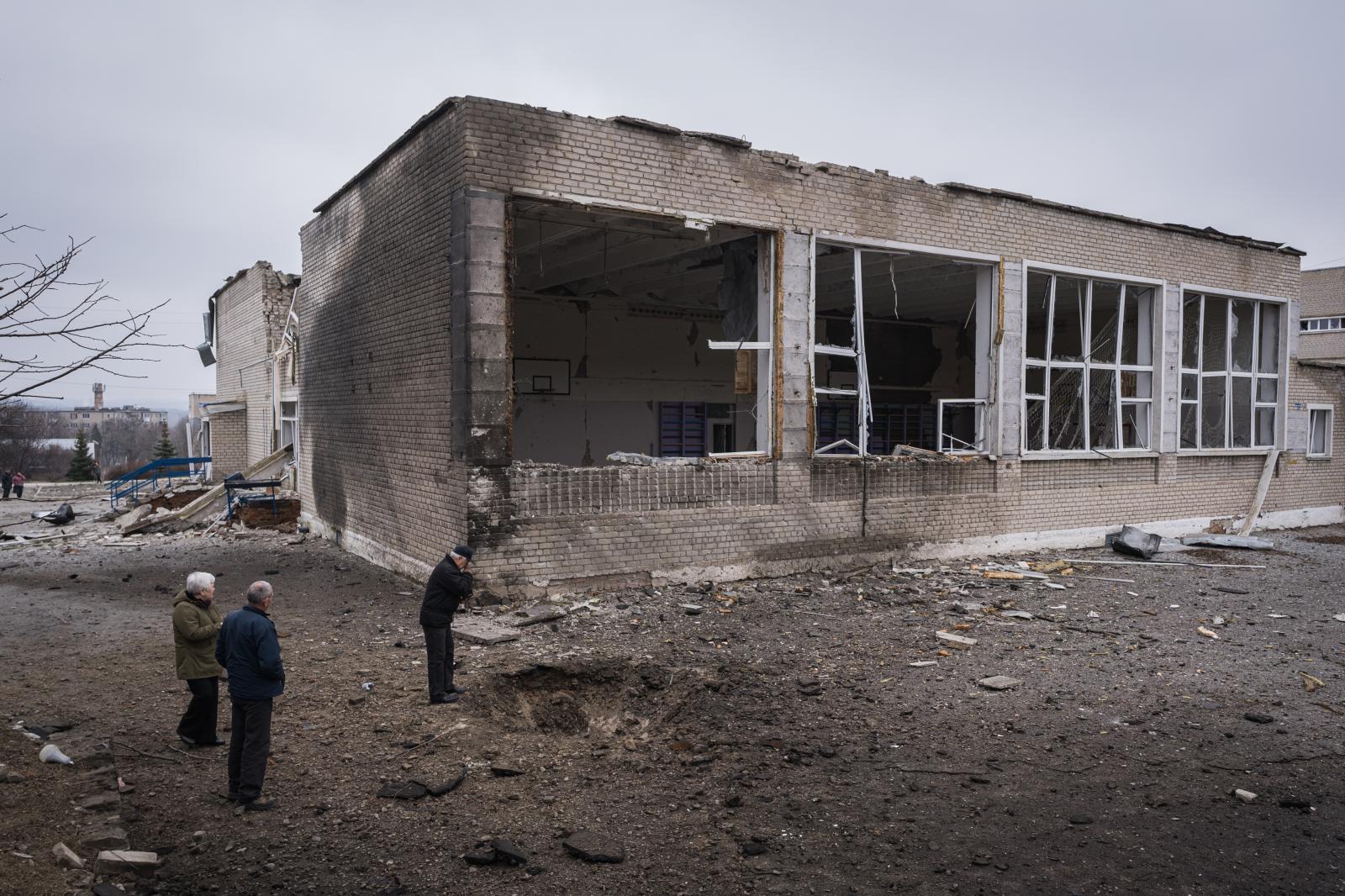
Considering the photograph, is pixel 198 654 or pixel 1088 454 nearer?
pixel 198 654

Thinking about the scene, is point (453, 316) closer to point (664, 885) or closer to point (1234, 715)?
point (664, 885)

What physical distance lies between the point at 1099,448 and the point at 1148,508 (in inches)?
Answer: 58.5

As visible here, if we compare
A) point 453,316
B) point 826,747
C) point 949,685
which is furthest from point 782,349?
point 826,747

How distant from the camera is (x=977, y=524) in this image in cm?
1373

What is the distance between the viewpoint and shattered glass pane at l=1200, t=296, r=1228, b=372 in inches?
671

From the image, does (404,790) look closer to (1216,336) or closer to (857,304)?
(857,304)

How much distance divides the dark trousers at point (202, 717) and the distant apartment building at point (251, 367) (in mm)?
12830

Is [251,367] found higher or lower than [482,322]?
higher

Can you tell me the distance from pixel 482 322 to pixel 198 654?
195 inches

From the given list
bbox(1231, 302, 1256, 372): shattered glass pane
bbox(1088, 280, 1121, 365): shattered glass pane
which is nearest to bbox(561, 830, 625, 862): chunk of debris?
bbox(1088, 280, 1121, 365): shattered glass pane

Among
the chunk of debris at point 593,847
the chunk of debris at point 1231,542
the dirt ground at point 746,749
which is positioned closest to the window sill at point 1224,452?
the chunk of debris at point 1231,542

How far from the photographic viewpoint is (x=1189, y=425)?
16703 millimetres

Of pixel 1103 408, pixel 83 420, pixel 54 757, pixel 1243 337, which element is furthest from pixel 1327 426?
pixel 83 420

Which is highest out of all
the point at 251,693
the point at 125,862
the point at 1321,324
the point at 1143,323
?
the point at 1321,324
